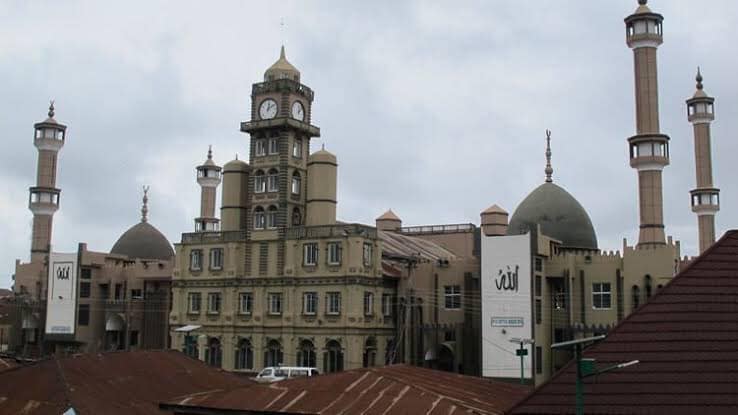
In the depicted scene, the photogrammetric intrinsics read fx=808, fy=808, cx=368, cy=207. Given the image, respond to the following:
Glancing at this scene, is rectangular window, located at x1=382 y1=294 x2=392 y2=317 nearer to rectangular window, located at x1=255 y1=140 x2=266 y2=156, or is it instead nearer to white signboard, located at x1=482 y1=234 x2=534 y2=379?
white signboard, located at x1=482 y1=234 x2=534 y2=379

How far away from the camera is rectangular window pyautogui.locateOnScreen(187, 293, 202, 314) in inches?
2356

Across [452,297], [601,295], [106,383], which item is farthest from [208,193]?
[106,383]

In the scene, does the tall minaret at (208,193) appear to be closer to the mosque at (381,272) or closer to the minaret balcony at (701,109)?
A: the mosque at (381,272)

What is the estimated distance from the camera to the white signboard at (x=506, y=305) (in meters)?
49.6

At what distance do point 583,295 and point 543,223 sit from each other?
22.0 feet

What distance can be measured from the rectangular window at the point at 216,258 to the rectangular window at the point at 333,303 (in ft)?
31.0

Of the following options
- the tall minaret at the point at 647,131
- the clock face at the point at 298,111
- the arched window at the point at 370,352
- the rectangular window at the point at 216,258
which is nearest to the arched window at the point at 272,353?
the arched window at the point at 370,352

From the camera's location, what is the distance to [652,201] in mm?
52250

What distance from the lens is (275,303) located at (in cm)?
5694

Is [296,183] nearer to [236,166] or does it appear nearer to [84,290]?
[236,166]

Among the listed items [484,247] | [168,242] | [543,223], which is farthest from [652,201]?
[168,242]

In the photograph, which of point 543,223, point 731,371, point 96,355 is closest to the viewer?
point 731,371

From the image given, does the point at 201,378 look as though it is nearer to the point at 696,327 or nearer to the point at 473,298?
the point at 696,327

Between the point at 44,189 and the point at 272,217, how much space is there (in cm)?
3050
